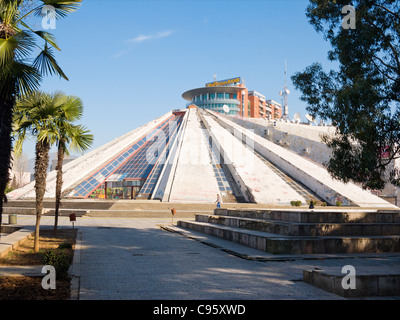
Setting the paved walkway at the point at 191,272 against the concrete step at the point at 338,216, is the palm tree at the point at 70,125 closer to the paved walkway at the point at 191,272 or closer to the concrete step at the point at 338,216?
the paved walkway at the point at 191,272

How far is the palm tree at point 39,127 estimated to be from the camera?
11.5 m

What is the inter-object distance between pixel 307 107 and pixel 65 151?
412 inches

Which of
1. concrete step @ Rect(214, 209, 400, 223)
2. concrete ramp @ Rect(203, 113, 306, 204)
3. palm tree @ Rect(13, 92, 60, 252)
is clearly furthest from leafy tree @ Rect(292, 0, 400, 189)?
concrete ramp @ Rect(203, 113, 306, 204)

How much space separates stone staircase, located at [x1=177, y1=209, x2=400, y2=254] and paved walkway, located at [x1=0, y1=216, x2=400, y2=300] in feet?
2.21

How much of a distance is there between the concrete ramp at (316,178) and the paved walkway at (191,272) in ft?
77.7

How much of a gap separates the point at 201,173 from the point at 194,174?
85 centimetres

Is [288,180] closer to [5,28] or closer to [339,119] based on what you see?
[339,119]

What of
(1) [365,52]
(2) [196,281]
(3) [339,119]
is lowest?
(2) [196,281]

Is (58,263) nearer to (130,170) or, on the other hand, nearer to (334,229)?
(334,229)

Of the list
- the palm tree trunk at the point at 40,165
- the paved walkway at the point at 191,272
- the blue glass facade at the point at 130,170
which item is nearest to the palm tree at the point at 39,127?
the palm tree trunk at the point at 40,165

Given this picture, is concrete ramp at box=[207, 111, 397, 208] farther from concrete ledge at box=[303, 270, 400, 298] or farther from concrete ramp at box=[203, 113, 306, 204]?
concrete ledge at box=[303, 270, 400, 298]

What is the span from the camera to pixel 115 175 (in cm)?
4009

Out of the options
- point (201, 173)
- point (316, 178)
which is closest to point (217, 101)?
point (201, 173)
